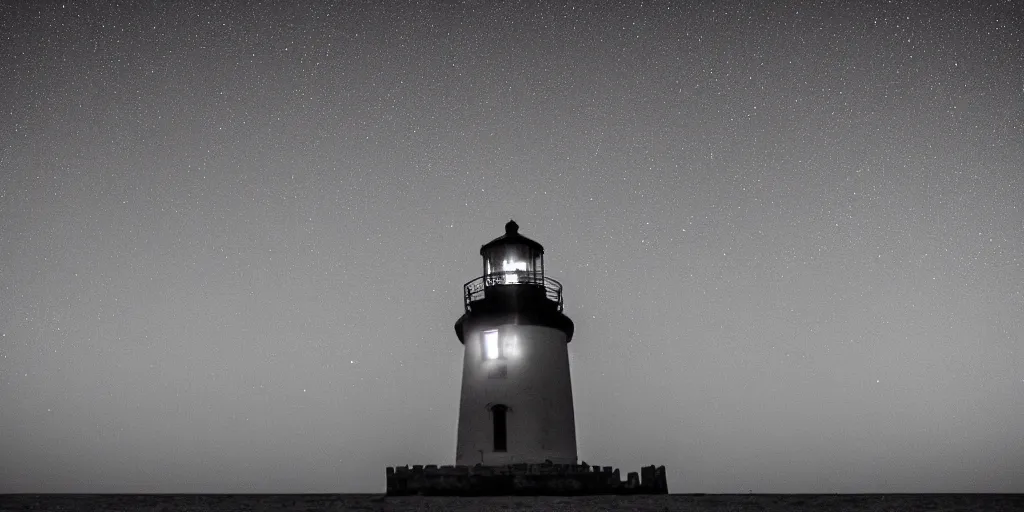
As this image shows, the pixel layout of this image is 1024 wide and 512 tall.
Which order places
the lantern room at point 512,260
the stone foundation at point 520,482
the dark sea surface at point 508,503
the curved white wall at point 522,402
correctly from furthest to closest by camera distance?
the lantern room at point 512,260 → the curved white wall at point 522,402 → the stone foundation at point 520,482 → the dark sea surface at point 508,503

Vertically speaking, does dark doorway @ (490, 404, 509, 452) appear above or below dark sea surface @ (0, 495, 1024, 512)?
above

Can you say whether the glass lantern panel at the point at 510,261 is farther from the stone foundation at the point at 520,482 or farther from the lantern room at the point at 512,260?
the stone foundation at the point at 520,482

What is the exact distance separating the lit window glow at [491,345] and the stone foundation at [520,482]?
4.43 metres

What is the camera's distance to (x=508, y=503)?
11352 mm

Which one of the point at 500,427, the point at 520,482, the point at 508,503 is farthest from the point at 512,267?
the point at 508,503

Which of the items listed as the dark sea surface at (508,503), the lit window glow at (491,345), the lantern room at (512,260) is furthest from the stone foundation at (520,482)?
the lantern room at (512,260)

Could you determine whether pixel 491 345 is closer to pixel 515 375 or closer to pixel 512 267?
pixel 515 375

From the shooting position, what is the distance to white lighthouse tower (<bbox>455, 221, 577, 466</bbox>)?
60.9 ft

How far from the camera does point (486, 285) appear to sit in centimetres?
2039

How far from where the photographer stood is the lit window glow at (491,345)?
19297 mm

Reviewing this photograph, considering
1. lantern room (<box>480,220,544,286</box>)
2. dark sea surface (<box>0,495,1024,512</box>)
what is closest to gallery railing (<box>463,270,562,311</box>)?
lantern room (<box>480,220,544,286</box>)

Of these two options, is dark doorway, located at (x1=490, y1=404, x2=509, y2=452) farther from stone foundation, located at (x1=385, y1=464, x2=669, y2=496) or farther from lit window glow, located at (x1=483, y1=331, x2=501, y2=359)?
stone foundation, located at (x1=385, y1=464, x2=669, y2=496)

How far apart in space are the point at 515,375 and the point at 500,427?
1378 millimetres

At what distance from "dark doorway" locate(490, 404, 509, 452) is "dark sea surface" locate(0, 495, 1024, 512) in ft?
23.0
